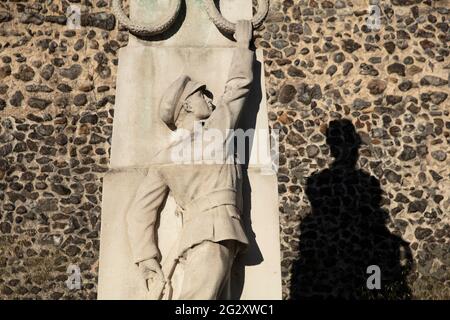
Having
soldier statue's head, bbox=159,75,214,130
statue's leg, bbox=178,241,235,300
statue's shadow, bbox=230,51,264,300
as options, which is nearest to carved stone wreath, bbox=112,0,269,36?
statue's shadow, bbox=230,51,264,300

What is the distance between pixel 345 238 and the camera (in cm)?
→ 1045

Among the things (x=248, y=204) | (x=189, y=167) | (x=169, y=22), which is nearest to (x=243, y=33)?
(x=169, y=22)

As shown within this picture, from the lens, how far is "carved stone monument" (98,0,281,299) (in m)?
4.07

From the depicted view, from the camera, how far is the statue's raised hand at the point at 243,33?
4516 mm

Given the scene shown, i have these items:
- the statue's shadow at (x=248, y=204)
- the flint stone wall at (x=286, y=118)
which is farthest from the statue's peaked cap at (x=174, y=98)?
the flint stone wall at (x=286, y=118)

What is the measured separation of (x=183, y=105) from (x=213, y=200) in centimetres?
65

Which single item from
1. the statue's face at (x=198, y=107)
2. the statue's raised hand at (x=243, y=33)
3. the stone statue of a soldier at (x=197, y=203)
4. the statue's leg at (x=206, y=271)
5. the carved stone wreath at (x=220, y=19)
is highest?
the carved stone wreath at (x=220, y=19)

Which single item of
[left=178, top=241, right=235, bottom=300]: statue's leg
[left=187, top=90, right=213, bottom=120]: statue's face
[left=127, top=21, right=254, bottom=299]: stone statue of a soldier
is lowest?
[left=178, top=241, right=235, bottom=300]: statue's leg

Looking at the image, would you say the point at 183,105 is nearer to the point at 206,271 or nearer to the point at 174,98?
the point at 174,98

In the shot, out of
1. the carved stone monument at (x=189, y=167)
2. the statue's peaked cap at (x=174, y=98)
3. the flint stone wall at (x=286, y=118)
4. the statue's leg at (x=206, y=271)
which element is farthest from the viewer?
the flint stone wall at (x=286, y=118)

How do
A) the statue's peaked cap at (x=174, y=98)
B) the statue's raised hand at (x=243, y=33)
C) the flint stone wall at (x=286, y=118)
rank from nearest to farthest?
the statue's peaked cap at (x=174, y=98)
the statue's raised hand at (x=243, y=33)
the flint stone wall at (x=286, y=118)

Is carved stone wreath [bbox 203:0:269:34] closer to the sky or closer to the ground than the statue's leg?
closer to the sky

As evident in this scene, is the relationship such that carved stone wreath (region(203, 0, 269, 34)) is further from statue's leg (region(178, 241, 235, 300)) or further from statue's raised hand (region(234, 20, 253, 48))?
statue's leg (region(178, 241, 235, 300))

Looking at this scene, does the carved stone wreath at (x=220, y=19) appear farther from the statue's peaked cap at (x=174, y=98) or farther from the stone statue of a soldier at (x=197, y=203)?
the statue's peaked cap at (x=174, y=98)
